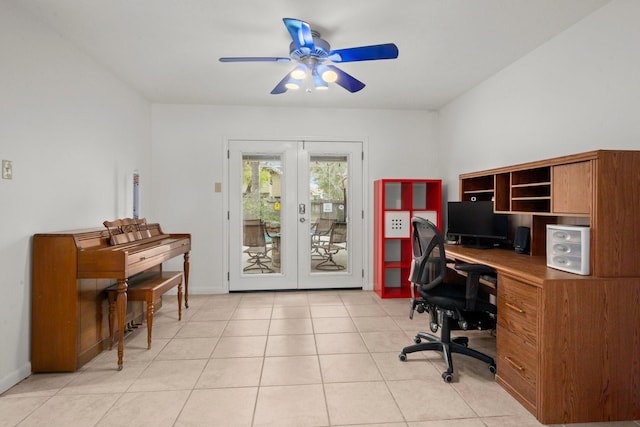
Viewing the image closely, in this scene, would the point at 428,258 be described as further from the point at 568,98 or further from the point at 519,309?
the point at 568,98

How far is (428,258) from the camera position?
92.4 inches

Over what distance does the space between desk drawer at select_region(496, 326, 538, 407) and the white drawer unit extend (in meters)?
0.51

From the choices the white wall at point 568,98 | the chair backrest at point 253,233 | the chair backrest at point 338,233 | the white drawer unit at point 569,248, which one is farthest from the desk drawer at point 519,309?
the chair backrest at point 253,233

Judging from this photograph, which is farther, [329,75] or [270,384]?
[329,75]

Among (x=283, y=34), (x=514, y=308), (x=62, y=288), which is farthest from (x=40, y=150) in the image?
(x=514, y=308)

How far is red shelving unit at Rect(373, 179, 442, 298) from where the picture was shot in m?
4.23

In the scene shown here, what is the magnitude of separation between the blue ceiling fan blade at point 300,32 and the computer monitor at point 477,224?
2.16 m

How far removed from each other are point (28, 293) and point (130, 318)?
0.84 metres

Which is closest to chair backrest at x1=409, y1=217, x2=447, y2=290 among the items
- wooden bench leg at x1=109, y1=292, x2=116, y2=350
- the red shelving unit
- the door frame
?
the red shelving unit

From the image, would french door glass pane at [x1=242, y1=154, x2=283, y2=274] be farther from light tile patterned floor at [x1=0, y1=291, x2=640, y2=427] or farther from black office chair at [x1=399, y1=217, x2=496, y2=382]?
black office chair at [x1=399, y1=217, x2=496, y2=382]

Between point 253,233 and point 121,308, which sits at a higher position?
point 253,233

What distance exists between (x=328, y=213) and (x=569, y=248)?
298 centimetres

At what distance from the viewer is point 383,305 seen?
3893 millimetres

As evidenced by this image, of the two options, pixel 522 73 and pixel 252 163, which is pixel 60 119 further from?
pixel 522 73
